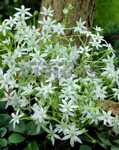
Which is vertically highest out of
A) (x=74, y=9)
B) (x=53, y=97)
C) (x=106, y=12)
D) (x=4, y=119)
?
(x=106, y=12)

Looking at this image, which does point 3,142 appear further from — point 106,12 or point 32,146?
point 106,12

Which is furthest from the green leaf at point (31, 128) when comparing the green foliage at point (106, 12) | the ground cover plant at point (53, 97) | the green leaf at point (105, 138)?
the green foliage at point (106, 12)

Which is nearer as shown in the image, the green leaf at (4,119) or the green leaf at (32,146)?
the green leaf at (32,146)

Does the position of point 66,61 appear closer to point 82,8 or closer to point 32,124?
point 32,124

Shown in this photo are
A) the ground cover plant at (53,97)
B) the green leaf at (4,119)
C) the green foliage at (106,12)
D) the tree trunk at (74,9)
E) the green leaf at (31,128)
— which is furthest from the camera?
the green foliage at (106,12)

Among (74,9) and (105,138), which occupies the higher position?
(74,9)

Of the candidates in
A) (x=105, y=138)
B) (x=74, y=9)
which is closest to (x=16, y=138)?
(x=105, y=138)

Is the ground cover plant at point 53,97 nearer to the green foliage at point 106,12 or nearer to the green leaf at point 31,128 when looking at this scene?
the green leaf at point 31,128

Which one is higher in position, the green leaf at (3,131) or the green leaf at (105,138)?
the green leaf at (3,131)
